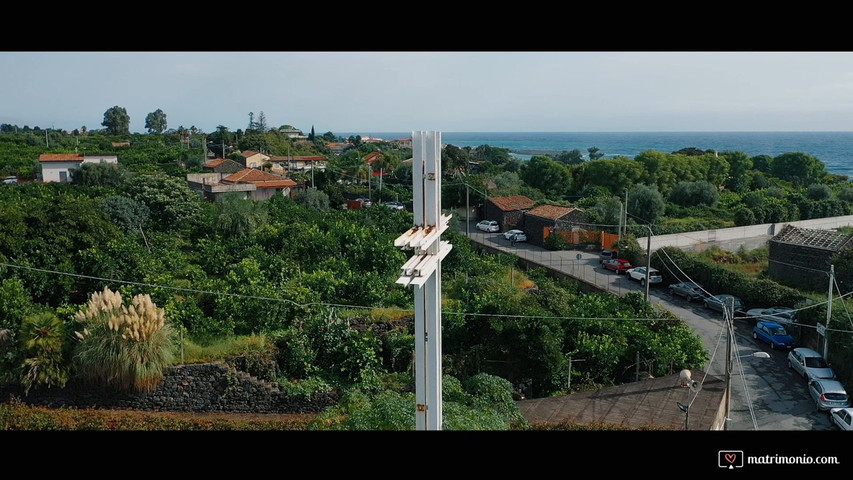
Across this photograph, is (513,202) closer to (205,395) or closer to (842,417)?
(842,417)

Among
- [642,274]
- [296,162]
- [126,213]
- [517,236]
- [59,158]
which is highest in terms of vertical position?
[59,158]

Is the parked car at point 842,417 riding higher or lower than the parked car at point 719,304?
lower

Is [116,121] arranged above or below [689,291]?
above

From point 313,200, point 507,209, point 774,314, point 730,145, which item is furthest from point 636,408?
point 730,145

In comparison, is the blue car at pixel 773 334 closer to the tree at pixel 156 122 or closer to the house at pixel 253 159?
the house at pixel 253 159

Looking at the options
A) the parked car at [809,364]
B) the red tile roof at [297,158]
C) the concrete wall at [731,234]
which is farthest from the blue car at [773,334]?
the red tile roof at [297,158]

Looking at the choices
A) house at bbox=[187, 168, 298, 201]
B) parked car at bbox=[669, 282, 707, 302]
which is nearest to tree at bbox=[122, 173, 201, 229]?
house at bbox=[187, 168, 298, 201]
